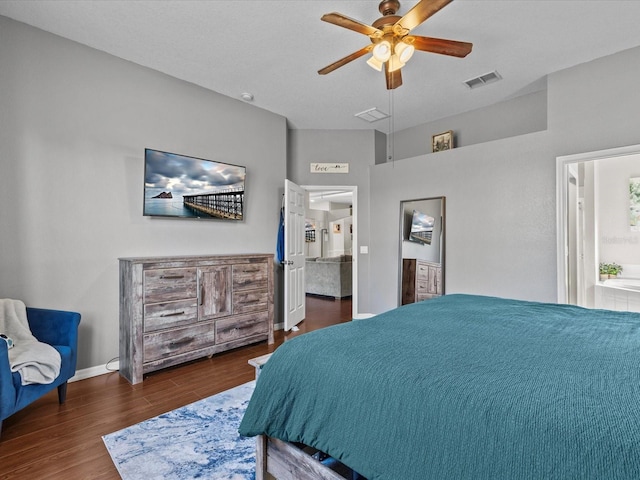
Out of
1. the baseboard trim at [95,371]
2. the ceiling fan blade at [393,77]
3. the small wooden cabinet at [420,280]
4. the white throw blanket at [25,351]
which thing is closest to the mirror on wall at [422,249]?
the small wooden cabinet at [420,280]

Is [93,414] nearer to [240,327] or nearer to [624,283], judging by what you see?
[240,327]

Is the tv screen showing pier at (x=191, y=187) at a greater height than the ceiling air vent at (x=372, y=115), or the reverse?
the ceiling air vent at (x=372, y=115)

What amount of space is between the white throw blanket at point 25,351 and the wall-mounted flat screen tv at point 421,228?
13.3 feet

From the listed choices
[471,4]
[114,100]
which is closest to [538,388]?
[471,4]

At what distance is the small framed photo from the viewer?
4621 millimetres

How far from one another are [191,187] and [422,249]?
3.08 meters

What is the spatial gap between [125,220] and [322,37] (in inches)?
98.6

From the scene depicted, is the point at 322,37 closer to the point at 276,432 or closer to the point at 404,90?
the point at 404,90

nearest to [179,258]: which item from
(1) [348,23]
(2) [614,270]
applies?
(1) [348,23]

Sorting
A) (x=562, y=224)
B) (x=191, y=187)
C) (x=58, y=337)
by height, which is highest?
(x=191, y=187)

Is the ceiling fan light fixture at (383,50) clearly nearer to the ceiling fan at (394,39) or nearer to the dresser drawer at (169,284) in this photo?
the ceiling fan at (394,39)

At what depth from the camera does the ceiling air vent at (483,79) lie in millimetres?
3568

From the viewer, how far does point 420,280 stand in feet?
15.2

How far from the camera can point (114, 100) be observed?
319 centimetres
